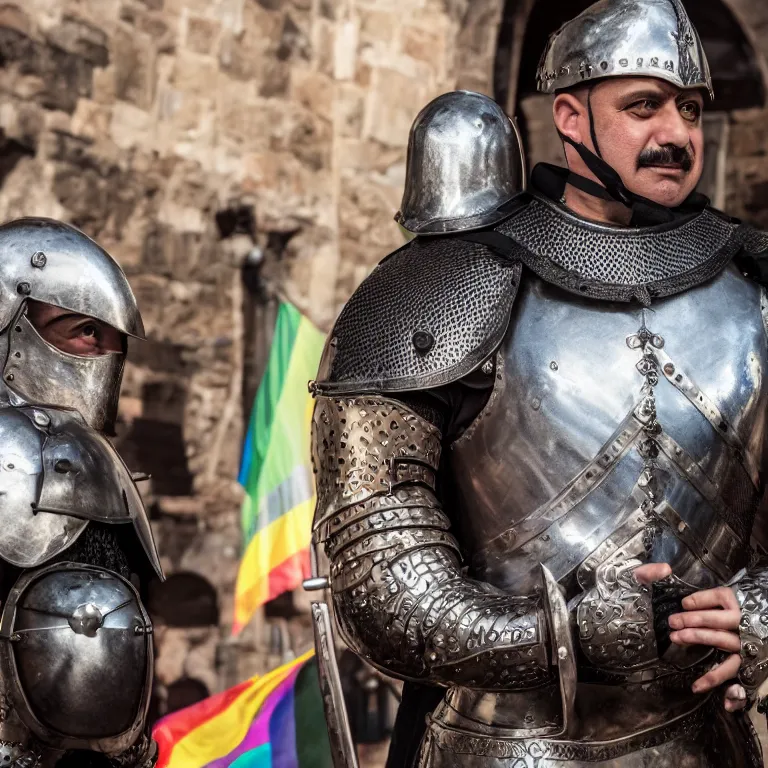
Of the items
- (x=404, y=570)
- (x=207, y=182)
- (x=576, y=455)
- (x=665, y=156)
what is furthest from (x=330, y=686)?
(x=207, y=182)

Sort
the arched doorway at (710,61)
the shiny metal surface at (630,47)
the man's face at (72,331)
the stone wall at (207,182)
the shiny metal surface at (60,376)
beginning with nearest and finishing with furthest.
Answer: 1. the shiny metal surface at (630,47)
2. the shiny metal surface at (60,376)
3. the man's face at (72,331)
4. the stone wall at (207,182)
5. the arched doorway at (710,61)

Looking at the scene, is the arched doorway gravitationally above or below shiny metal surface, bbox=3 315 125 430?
above

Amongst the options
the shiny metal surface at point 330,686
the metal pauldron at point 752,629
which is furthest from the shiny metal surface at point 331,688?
A: the metal pauldron at point 752,629

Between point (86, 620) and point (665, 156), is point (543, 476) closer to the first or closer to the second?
point (665, 156)

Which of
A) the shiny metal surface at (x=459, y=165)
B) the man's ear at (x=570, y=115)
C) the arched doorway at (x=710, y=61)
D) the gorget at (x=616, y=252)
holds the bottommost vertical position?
the gorget at (x=616, y=252)

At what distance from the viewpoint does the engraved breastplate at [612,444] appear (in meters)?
3.16

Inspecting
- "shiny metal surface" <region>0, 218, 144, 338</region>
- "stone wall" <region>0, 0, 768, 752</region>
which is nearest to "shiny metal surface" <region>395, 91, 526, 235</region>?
"shiny metal surface" <region>0, 218, 144, 338</region>

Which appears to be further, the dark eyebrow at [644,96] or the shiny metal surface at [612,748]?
the dark eyebrow at [644,96]

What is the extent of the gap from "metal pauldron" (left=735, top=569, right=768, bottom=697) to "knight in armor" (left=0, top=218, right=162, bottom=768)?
128cm

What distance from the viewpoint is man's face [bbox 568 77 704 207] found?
3.34 meters

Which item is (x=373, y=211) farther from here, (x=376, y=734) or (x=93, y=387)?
(x=93, y=387)

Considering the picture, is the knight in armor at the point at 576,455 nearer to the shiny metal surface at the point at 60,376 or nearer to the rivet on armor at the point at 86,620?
the rivet on armor at the point at 86,620

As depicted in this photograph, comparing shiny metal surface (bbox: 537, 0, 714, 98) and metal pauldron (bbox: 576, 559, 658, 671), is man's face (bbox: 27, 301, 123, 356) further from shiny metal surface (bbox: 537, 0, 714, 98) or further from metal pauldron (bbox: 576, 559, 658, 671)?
metal pauldron (bbox: 576, 559, 658, 671)

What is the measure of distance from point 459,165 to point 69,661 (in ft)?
4.25
